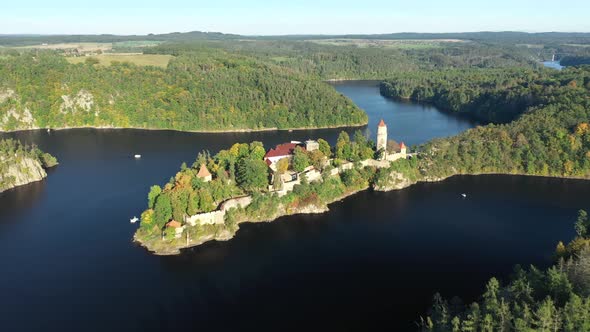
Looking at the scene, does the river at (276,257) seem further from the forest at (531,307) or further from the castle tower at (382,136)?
the castle tower at (382,136)

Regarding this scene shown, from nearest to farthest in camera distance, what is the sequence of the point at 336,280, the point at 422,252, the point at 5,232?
the point at 336,280
the point at 422,252
the point at 5,232

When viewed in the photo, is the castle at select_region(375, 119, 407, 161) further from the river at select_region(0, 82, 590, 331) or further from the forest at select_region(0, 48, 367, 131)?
the forest at select_region(0, 48, 367, 131)

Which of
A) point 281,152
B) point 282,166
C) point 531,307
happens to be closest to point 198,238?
point 282,166

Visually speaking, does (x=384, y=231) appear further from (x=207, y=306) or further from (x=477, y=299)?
(x=207, y=306)

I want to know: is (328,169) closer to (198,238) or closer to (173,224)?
(198,238)

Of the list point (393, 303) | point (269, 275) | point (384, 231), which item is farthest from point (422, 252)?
point (269, 275)

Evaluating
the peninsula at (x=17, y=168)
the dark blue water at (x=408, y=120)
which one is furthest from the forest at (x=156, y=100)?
the peninsula at (x=17, y=168)
